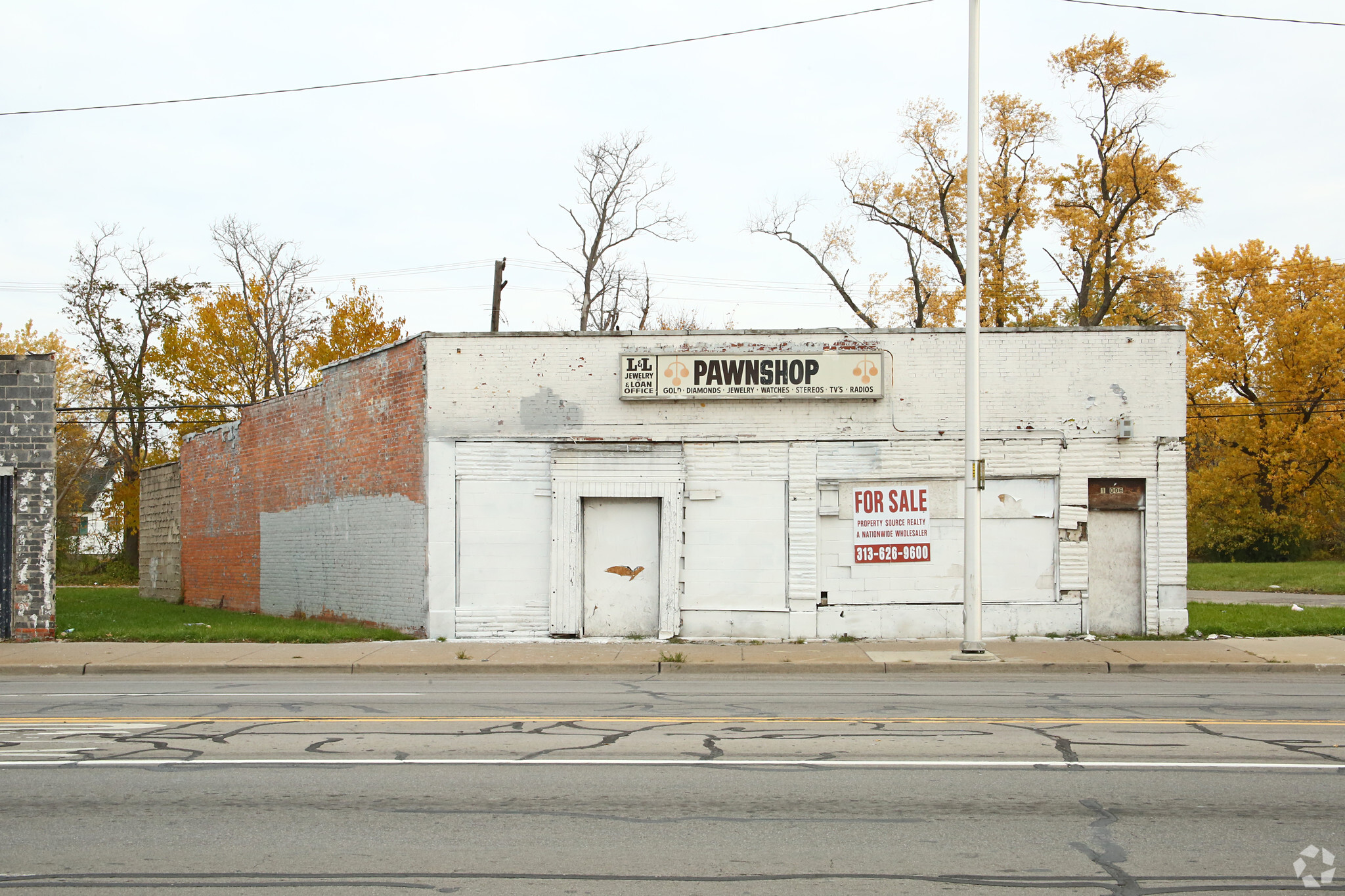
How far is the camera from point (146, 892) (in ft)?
17.4

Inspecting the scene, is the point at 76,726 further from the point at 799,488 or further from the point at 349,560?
the point at 799,488

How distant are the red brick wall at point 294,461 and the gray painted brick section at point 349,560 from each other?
0.32 meters

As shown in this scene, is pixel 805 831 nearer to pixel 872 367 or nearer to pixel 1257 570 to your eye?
pixel 872 367

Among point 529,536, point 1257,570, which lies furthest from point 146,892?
point 1257,570

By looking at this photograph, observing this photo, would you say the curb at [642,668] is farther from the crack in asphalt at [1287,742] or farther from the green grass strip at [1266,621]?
the crack in asphalt at [1287,742]

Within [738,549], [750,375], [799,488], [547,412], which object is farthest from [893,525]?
[547,412]

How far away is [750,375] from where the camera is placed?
17109mm

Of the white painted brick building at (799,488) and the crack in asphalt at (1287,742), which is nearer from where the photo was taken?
the crack in asphalt at (1287,742)

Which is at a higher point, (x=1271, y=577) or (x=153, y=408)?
(x=153, y=408)

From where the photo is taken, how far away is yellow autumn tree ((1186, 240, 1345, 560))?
45.7m

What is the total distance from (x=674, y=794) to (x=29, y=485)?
1456 centimetres

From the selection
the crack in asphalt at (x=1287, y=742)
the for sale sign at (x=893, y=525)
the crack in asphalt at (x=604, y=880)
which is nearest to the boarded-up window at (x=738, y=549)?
the for sale sign at (x=893, y=525)

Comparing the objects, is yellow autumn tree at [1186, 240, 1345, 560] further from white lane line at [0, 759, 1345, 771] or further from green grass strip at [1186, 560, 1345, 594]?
white lane line at [0, 759, 1345, 771]

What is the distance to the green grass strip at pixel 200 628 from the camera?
17.2 metres
